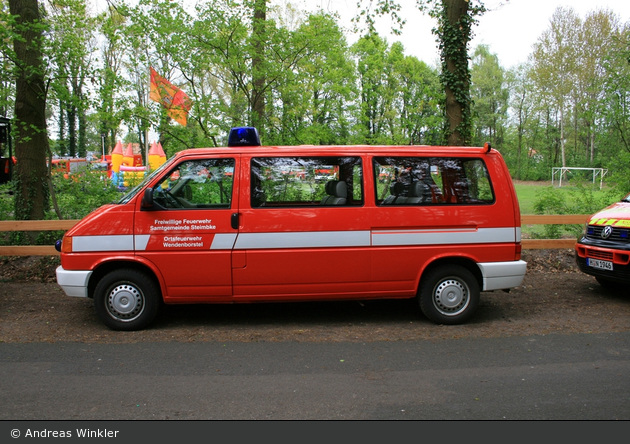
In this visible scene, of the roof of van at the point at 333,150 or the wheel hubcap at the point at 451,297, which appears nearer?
the roof of van at the point at 333,150

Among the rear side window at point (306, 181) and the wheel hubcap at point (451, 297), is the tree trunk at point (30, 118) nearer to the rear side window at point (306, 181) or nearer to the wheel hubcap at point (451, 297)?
the rear side window at point (306, 181)

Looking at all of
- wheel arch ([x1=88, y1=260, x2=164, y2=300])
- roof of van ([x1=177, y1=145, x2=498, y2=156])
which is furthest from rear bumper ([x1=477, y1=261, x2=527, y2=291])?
wheel arch ([x1=88, y1=260, x2=164, y2=300])

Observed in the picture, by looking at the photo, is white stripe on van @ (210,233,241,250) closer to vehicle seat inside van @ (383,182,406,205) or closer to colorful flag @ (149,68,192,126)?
vehicle seat inside van @ (383,182,406,205)

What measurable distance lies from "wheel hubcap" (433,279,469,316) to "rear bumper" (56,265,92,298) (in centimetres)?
413

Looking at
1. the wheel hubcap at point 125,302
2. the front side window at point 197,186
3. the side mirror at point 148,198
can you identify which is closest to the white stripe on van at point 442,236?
the front side window at point 197,186

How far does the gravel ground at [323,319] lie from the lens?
5.77 meters

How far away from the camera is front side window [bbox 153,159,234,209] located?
577cm

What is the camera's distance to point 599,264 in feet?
23.5

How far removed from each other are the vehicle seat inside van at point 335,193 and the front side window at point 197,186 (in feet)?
3.75

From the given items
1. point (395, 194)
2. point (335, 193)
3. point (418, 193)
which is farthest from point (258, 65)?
point (418, 193)

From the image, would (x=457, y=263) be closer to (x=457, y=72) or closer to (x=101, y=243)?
(x=101, y=243)

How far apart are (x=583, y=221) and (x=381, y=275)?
16.0 feet

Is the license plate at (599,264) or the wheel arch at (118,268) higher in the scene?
the wheel arch at (118,268)

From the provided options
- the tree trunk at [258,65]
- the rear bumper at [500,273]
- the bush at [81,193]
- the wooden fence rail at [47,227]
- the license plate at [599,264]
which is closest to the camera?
the rear bumper at [500,273]
